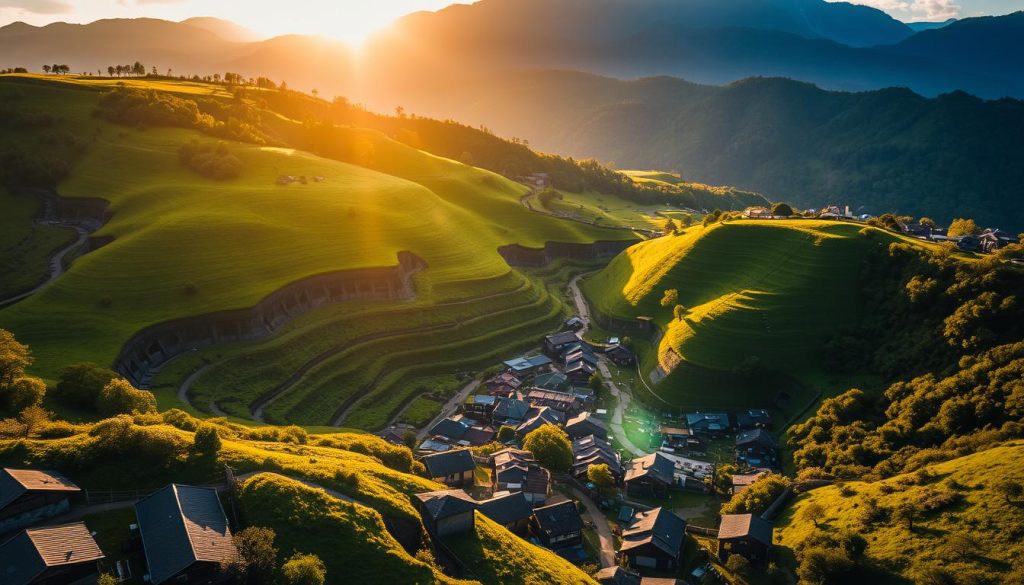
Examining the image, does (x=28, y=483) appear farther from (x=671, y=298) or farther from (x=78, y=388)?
(x=671, y=298)

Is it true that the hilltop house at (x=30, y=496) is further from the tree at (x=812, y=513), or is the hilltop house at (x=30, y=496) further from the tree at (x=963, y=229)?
the tree at (x=963, y=229)

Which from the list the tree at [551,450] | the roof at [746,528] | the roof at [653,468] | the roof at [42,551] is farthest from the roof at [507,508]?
the roof at [42,551]

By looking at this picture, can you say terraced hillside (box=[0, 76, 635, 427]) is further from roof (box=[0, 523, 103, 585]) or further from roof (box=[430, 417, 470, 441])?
roof (box=[0, 523, 103, 585])

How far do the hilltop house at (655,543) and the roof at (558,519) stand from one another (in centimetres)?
475

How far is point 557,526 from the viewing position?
50500 millimetres

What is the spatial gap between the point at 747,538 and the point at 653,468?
50.1 feet

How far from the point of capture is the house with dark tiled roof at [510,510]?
50125 mm

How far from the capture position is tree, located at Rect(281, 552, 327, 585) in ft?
97.0

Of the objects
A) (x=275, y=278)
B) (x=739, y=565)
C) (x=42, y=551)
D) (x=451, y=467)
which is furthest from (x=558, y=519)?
(x=275, y=278)

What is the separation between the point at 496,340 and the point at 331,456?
52.8 metres

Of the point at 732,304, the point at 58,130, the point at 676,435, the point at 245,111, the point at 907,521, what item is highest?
the point at 245,111

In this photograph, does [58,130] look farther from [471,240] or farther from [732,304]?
[732,304]

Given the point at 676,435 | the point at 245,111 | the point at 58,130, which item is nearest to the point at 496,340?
the point at 676,435

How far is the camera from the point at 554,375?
8825 centimetres
